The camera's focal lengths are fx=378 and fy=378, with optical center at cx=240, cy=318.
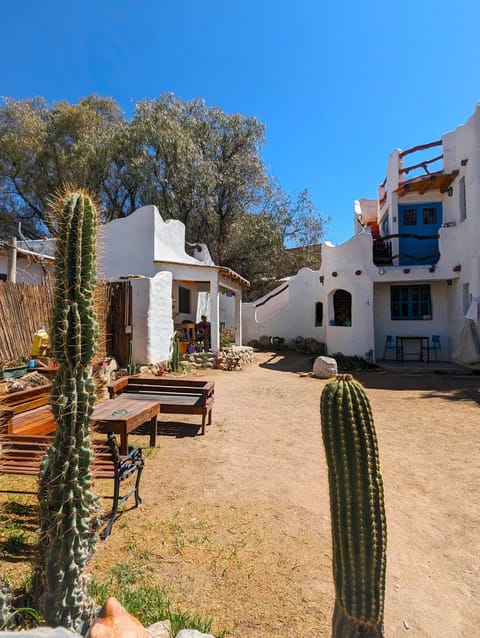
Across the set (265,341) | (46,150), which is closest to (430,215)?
(265,341)

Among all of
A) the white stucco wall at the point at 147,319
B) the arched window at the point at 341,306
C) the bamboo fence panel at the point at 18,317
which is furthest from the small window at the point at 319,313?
the bamboo fence panel at the point at 18,317

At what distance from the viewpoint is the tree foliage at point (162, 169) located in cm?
2100

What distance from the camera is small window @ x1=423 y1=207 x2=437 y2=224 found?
16.2 metres

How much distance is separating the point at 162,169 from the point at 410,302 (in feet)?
49.2

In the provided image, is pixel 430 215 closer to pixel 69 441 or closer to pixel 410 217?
pixel 410 217

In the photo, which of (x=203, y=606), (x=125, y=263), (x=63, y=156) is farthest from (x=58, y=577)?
(x=63, y=156)

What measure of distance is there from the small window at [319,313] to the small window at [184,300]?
634 cm

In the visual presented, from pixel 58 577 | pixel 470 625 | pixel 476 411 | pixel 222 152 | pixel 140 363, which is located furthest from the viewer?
pixel 222 152

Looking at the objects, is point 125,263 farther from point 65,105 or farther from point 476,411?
point 65,105

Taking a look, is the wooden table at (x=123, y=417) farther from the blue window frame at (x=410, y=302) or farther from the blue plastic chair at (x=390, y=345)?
the blue window frame at (x=410, y=302)

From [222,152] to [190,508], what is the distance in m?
23.5

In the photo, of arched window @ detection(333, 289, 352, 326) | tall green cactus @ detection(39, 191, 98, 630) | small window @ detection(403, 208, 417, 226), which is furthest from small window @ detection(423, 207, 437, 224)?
tall green cactus @ detection(39, 191, 98, 630)

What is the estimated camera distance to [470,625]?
253 cm

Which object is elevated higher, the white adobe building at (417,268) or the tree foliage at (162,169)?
the tree foliage at (162,169)
